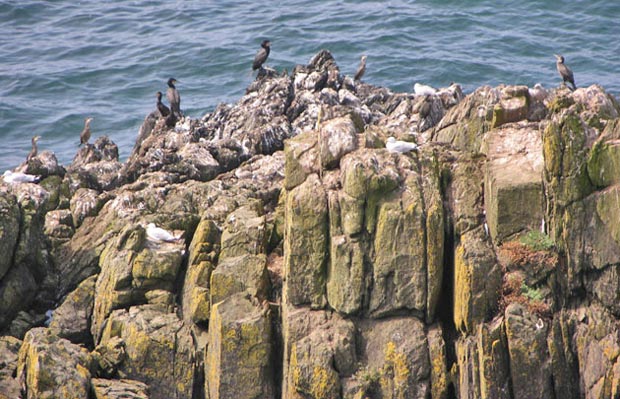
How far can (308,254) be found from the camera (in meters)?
18.4

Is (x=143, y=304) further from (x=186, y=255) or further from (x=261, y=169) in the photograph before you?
(x=261, y=169)

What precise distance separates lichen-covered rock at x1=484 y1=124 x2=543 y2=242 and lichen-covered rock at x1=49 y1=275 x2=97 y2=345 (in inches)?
314

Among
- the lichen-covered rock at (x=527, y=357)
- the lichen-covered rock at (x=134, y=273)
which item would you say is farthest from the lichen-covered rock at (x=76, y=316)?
the lichen-covered rock at (x=527, y=357)

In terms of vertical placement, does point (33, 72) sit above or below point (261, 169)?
below

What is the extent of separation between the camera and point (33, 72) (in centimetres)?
5034

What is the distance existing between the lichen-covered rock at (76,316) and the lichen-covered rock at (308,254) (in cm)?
455

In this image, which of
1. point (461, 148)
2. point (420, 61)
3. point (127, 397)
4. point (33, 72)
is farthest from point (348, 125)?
point (33, 72)

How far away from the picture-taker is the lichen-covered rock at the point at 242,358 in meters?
18.2

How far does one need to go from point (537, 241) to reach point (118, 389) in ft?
24.9

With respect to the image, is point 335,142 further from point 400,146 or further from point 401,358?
point 401,358

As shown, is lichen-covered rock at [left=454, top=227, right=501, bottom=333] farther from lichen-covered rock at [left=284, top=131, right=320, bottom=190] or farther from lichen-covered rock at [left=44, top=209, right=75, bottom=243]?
lichen-covered rock at [left=44, top=209, right=75, bottom=243]

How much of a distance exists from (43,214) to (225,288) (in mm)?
5620

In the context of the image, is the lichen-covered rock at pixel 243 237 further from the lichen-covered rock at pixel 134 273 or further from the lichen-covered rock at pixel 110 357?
the lichen-covered rock at pixel 110 357

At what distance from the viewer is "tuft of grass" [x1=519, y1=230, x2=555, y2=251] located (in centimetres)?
1775
